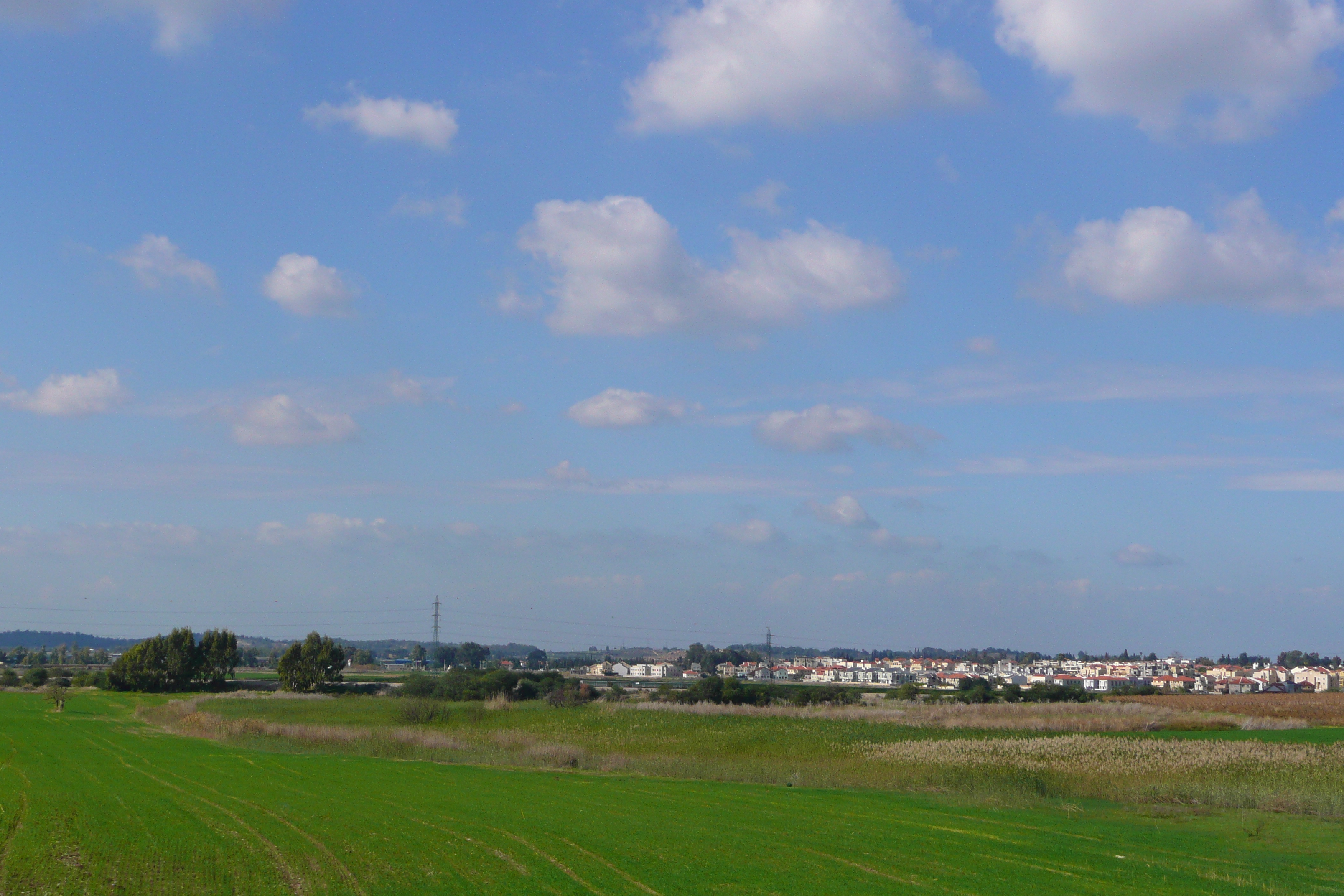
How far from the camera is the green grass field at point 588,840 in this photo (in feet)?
53.8

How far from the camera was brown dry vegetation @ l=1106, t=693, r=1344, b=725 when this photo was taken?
232ft

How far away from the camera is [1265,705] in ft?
267

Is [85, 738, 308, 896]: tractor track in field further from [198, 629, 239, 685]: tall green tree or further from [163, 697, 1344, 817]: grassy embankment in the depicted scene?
[198, 629, 239, 685]: tall green tree

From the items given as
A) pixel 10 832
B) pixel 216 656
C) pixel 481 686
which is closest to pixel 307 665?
pixel 216 656

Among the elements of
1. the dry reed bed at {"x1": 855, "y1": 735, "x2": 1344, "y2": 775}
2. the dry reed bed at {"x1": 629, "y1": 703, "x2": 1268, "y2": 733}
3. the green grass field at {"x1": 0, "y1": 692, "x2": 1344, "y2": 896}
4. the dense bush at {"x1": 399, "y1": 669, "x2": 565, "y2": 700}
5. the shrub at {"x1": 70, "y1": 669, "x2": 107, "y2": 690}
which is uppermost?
the green grass field at {"x1": 0, "y1": 692, "x2": 1344, "y2": 896}

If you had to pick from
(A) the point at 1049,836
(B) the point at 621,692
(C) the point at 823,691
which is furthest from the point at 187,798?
(C) the point at 823,691

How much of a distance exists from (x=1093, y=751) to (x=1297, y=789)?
10285 mm

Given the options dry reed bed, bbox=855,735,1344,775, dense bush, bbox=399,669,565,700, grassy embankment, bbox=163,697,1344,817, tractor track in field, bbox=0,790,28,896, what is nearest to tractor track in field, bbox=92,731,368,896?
tractor track in field, bbox=0,790,28,896

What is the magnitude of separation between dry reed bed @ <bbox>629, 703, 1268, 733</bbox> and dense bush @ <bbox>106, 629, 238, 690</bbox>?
58.8 m

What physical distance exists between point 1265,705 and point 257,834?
279 feet

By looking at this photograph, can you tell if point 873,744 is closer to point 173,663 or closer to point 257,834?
point 257,834

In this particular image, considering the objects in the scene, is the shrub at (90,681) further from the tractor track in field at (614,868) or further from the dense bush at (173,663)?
the tractor track in field at (614,868)

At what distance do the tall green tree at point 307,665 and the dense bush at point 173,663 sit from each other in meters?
8.71

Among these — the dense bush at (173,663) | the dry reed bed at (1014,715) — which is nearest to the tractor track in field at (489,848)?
the dry reed bed at (1014,715)
